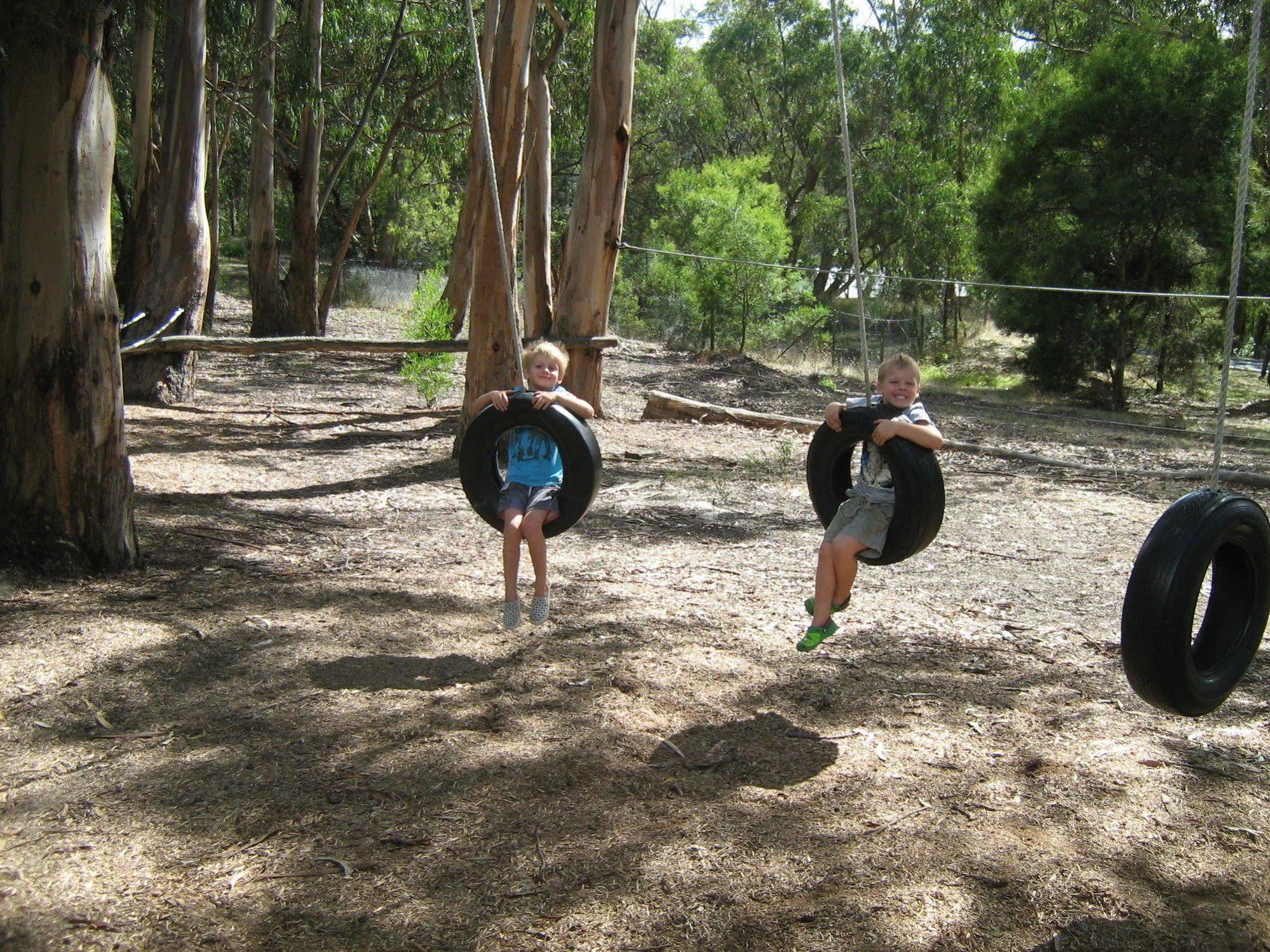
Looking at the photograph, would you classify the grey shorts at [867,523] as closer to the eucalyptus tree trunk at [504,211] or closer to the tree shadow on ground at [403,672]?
the tree shadow on ground at [403,672]

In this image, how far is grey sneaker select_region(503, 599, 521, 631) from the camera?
13.9ft

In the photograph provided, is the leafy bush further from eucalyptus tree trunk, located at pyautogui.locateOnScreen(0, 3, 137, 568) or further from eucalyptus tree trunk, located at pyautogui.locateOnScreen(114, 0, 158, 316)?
eucalyptus tree trunk, located at pyautogui.locateOnScreen(0, 3, 137, 568)

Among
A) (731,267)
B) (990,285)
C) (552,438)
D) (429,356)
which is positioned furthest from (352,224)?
(552,438)

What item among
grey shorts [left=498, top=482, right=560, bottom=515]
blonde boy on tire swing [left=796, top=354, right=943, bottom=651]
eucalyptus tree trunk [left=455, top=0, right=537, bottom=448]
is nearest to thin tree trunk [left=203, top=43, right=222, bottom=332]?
eucalyptus tree trunk [left=455, top=0, right=537, bottom=448]

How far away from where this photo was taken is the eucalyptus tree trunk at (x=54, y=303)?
455cm

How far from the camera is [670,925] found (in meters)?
2.57

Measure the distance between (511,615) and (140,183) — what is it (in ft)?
28.5

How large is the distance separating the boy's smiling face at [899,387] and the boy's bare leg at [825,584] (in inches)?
21.4

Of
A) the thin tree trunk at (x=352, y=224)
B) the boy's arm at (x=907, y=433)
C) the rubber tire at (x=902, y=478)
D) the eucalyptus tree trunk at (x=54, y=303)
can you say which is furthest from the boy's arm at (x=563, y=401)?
the thin tree trunk at (x=352, y=224)

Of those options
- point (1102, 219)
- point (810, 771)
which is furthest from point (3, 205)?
point (1102, 219)

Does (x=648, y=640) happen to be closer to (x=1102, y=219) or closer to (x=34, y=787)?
(x=34, y=787)

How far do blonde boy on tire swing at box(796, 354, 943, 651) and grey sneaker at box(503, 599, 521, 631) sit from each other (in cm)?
108

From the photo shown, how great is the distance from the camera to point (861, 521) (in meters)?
3.87

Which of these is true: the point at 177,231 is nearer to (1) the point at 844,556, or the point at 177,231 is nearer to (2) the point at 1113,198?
(1) the point at 844,556
